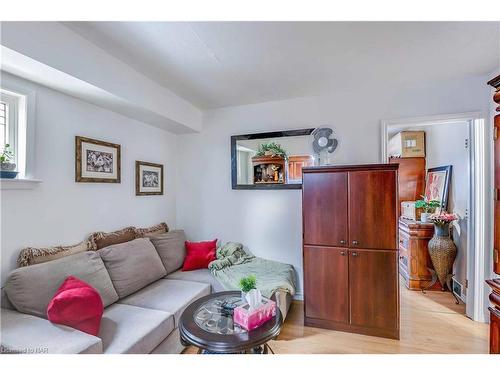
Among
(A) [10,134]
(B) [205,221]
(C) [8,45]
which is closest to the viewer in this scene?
(C) [8,45]

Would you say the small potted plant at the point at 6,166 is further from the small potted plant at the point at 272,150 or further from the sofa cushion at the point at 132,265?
the small potted plant at the point at 272,150

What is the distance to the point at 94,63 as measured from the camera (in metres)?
1.83

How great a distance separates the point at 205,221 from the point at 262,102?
1.79 metres

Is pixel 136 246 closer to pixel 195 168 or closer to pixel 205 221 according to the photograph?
pixel 205 221

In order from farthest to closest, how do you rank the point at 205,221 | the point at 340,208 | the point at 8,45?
the point at 205,221 < the point at 340,208 < the point at 8,45

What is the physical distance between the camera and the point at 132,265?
7.38 ft

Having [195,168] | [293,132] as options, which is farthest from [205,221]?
[293,132]

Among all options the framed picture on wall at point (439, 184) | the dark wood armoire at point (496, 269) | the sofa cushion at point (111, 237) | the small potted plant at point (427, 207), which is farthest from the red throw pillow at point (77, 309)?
the framed picture on wall at point (439, 184)

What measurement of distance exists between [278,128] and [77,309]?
2.61m

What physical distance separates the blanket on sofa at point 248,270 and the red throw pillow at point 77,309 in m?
1.19

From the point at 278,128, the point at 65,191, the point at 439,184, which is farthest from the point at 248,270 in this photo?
the point at 439,184

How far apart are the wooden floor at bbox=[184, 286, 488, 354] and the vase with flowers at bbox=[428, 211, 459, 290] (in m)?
0.45

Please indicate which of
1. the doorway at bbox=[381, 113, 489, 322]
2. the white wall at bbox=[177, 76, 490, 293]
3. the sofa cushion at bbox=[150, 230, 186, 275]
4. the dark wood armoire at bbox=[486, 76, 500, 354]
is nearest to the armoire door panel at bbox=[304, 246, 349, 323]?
the white wall at bbox=[177, 76, 490, 293]

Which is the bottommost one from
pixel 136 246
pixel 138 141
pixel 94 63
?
pixel 136 246
